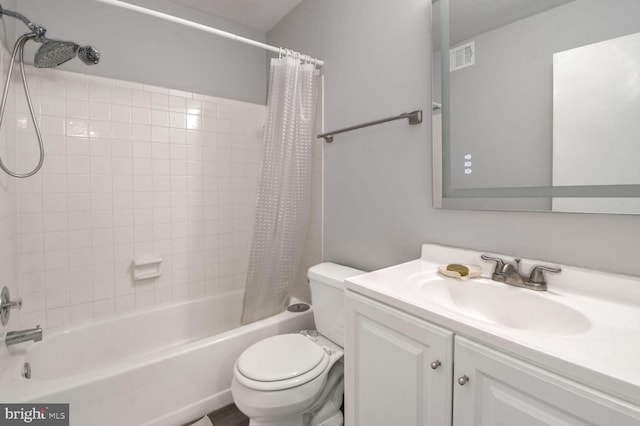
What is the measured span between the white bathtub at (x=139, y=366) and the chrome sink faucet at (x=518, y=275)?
1182 millimetres

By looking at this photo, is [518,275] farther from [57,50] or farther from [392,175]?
[57,50]

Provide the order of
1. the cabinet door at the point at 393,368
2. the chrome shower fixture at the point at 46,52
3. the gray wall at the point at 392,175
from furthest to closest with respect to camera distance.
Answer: the chrome shower fixture at the point at 46,52 < the gray wall at the point at 392,175 < the cabinet door at the point at 393,368

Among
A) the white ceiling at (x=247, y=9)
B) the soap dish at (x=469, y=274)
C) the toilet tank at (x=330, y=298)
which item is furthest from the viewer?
the white ceiling at (x=247, y=9)

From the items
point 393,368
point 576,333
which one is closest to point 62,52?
point 393,368

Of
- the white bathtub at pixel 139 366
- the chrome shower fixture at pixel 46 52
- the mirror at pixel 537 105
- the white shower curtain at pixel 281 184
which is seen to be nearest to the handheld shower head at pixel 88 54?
the chrome shower fixture at pixel 46 52

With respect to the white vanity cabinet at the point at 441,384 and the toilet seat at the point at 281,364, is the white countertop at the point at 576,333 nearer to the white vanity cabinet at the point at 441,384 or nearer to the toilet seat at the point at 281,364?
the white vanity cabinet at the point at 441,384

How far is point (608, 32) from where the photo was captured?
0.83 metres

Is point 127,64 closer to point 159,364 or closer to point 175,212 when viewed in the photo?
point 175,212

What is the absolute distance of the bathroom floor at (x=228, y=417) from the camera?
1.45 metres

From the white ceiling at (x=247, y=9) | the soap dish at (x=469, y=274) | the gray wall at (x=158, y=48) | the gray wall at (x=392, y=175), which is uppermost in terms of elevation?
the white ceiling at (x=247, y=9)

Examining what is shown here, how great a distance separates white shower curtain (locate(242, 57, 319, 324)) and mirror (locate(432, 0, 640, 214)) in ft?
2.64

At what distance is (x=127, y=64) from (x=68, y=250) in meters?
1.23

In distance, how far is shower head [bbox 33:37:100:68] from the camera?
1.28 meters

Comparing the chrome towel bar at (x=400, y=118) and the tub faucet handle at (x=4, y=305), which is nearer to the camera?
the tub faucet handle at (x=4, y=305)
